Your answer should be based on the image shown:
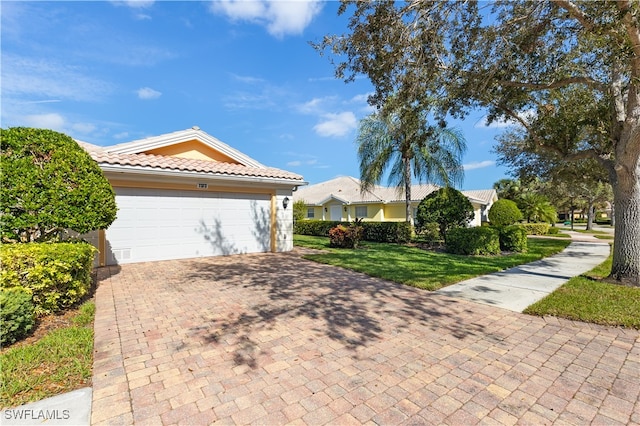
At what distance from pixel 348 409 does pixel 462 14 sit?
25.5ft

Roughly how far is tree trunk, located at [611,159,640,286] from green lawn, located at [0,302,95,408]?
9.84 metres

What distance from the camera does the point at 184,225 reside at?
1023cm

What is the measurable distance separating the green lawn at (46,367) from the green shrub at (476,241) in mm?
11697

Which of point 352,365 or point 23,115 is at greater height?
point 23,115

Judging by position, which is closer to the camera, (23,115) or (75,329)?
(75,329)


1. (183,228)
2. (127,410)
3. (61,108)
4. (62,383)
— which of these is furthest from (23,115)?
(127,410)

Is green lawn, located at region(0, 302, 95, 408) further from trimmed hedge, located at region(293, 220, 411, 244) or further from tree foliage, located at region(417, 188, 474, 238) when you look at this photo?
tree foliage, located at region(417, 188, 474, 238)

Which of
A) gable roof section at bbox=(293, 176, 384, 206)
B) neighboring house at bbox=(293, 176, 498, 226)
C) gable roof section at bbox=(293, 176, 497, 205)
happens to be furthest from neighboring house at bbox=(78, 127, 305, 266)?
gable roof section at bbox=(293, 176, 384, 206)

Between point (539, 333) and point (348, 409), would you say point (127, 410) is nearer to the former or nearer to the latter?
point (348, 409)

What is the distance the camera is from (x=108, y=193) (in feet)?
20.7

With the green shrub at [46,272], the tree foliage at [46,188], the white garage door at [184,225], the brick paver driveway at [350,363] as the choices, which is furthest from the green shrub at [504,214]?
the green shrub at [46,272]

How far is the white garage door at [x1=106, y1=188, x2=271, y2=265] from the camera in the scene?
9133 millimetres

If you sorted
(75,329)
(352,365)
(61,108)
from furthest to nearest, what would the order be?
(61,108) → (75,329) → (352,365)

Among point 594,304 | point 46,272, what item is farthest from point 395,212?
point 46,272
